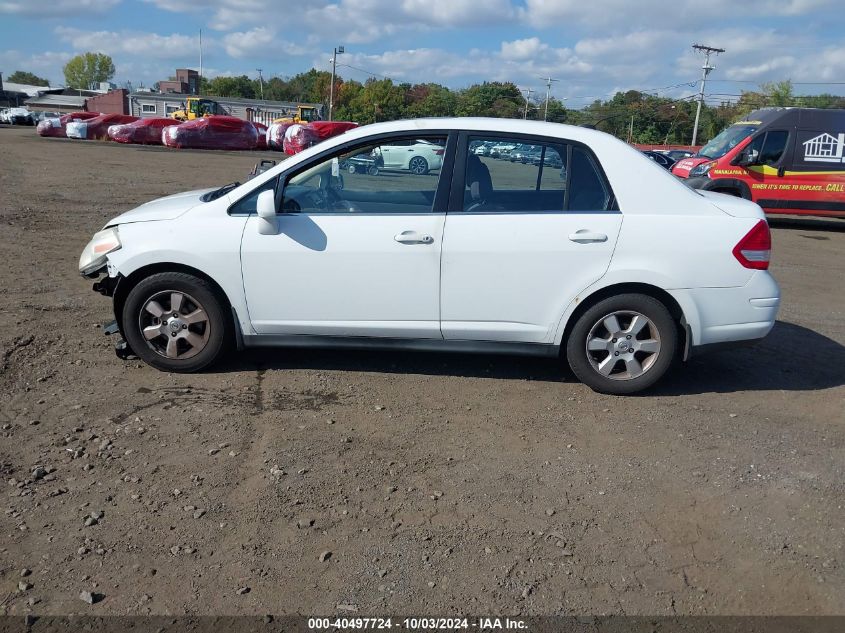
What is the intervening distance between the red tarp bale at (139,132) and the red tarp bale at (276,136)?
237 inches

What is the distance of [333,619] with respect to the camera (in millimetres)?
2773

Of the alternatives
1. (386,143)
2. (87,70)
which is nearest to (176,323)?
(386,143)

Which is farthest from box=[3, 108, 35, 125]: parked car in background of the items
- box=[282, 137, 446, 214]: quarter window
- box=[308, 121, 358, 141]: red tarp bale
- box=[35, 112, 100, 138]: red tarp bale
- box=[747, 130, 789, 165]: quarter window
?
box=[282, 137, 446, 214]: quarter window

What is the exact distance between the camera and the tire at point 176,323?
4.91 meters

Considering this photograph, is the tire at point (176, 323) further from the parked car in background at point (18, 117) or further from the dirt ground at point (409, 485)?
the parked car in background at point (18, 117)

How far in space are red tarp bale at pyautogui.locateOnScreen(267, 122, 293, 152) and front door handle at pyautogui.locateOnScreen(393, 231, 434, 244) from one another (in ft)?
127

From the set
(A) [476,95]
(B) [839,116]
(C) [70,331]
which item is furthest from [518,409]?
(A) [476,95]

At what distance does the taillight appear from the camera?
4.76 meters

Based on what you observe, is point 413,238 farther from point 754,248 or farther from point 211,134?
point 211,134

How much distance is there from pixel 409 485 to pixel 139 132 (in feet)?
138

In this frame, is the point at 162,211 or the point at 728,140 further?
the point at 728,140

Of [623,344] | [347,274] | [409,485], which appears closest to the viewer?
[409,485]

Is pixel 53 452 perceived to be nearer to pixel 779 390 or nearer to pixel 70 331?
pixel 70 331

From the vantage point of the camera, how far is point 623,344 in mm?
4898
